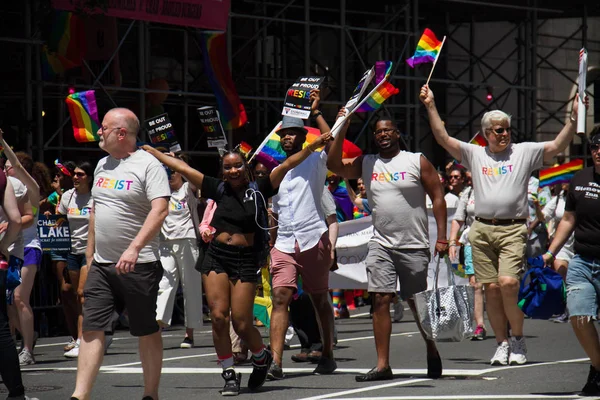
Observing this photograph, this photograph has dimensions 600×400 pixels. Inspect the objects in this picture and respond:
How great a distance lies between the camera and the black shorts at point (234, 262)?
8.51 m

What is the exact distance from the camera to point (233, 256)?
27.9 ft

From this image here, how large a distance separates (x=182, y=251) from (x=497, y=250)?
12.6 feet

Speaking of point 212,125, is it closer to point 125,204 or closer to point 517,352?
point 125,204

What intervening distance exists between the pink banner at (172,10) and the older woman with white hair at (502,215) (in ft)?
27.3

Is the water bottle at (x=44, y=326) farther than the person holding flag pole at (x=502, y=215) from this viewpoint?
Yes

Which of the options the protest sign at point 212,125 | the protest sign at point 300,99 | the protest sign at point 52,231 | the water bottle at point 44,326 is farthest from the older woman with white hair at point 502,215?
the water bottle at point 44,326

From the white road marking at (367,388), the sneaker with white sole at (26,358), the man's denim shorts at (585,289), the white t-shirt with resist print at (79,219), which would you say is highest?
the white t-shirt with resist print at (79,219)

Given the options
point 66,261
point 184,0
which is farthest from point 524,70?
point 66,261

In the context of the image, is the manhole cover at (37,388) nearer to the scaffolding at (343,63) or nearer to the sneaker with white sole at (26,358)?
the sneaker with white sole at (26,358)

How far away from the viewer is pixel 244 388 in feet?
28.5

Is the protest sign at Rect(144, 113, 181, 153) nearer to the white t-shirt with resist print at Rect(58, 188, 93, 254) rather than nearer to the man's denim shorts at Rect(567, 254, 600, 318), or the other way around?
the white t-shirt with resist print at Rect(58, 188, 93, 254)

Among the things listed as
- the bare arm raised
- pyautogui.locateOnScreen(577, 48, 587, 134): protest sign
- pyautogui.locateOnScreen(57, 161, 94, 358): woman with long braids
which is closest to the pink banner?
pyautogui.locateOnScreen(57, 161, 94, 358): woman with long braids

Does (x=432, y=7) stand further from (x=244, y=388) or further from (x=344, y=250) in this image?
(x=244, y=388)

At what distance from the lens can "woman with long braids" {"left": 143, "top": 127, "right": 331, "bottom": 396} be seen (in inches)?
332
